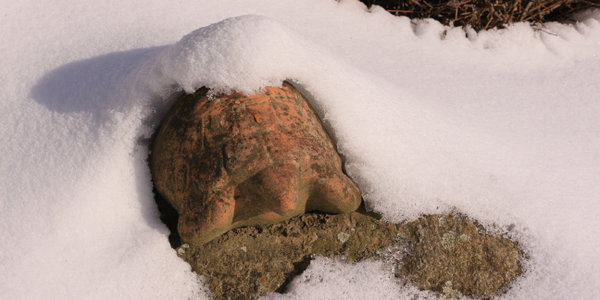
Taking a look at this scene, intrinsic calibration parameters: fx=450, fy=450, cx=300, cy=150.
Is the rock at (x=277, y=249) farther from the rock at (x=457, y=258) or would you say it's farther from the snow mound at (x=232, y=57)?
the snow mound at (x=232, y=57)

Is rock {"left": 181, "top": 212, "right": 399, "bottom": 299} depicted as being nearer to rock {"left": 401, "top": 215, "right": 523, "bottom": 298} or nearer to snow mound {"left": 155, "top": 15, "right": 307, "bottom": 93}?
rock {"left": 401, "top": 215, "right": 523, "bottom": 298}

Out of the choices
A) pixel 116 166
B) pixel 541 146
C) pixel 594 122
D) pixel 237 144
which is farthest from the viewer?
pixel 594 122

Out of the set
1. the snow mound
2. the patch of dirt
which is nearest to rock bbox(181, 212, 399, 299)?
the patch of dirt

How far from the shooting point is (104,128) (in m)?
1.42

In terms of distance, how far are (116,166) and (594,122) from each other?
6.19ft

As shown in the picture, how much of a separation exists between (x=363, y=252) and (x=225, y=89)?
675mm

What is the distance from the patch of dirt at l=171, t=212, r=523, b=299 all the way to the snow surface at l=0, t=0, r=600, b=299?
4 cm

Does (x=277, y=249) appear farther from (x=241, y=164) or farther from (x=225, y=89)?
→ (x=225, y=89)

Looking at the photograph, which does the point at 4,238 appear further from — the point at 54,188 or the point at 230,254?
the point at 230,254

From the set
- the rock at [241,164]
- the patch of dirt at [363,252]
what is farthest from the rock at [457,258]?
the rock at [241,164]

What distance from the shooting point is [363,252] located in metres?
1.45

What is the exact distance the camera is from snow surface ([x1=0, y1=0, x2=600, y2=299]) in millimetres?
1341

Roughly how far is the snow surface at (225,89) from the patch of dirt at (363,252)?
0.14ft

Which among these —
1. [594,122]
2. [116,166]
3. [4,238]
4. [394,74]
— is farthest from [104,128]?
[594,122]
